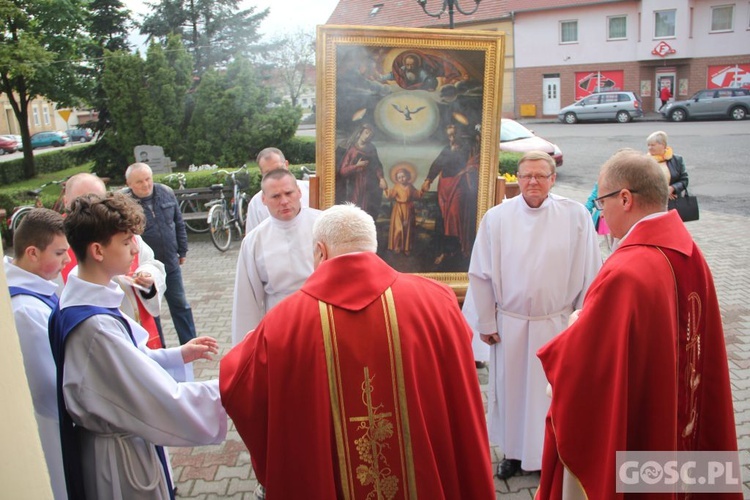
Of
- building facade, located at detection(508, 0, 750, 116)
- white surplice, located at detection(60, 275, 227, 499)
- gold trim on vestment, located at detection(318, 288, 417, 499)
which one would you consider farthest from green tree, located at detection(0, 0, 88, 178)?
building facade, located at detection(508, 0, 750, 116)

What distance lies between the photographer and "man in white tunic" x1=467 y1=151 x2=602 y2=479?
3.94 m

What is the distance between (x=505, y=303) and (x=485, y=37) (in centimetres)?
215

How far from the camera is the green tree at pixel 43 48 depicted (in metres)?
17.5

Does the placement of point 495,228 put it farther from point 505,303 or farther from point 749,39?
point 749,39

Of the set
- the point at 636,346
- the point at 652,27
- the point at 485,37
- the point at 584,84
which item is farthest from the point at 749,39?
the point at 636,346

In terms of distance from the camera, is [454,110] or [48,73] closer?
[454,110]

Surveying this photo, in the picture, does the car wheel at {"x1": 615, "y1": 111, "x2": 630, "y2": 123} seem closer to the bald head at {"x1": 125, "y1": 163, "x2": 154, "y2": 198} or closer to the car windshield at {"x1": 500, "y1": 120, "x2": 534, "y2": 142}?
the car windshield at {"x1": 500, "y1": 120, "x2": 534, "y2": 142}

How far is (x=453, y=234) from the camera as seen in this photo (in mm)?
5191

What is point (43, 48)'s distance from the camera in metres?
18.5

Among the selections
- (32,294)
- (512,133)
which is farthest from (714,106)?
(32,294)

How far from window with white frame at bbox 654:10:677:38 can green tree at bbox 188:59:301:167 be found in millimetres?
25650

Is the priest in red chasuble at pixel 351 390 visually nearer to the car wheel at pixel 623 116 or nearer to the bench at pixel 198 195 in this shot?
the bench at pixel 198 195

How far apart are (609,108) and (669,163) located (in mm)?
25075

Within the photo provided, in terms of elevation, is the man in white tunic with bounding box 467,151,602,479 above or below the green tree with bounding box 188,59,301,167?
below
